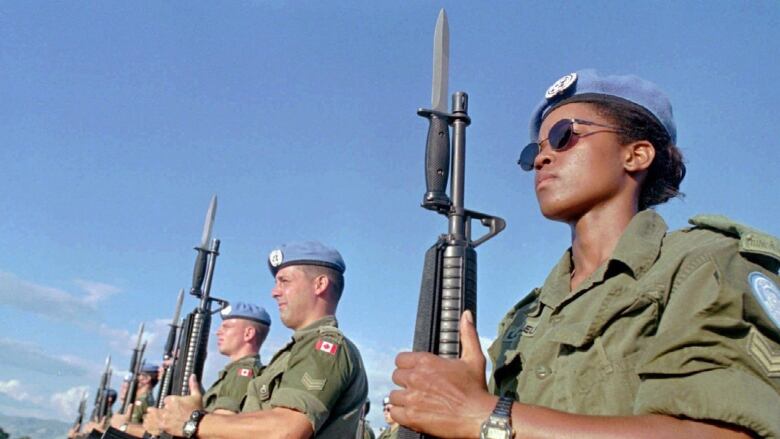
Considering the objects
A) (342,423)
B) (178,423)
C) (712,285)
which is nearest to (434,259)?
(712,285)

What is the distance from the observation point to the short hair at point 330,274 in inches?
239

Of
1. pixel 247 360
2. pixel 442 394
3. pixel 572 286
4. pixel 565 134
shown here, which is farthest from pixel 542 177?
pixel 247 360

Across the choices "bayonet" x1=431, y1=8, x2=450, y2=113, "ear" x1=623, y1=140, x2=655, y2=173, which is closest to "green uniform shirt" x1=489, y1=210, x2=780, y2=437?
"ear" x1=623, y1=140, x2=655, y2=173

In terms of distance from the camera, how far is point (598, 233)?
273 cm

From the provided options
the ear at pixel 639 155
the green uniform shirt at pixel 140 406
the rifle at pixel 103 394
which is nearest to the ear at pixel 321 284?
the ear at pixel 639 155

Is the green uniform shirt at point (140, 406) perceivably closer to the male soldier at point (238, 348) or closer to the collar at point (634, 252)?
the male soldier at point (238, 348)

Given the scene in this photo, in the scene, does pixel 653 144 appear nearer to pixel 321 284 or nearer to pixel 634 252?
pixel 634 252

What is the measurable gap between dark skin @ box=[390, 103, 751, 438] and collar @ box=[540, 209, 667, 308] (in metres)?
0.14

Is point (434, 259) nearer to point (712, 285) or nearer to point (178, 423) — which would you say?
point (712, 285)

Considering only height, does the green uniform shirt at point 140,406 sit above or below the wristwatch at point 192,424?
above

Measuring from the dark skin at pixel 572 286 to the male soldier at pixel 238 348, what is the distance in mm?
5578

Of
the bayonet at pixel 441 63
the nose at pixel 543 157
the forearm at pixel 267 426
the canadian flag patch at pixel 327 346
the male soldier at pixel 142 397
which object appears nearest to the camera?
the nose at pixel 543 157

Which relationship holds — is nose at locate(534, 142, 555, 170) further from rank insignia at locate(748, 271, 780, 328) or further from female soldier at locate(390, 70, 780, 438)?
rank insignia at locate(748, 271, 780, 328)

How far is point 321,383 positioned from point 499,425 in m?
3.12
